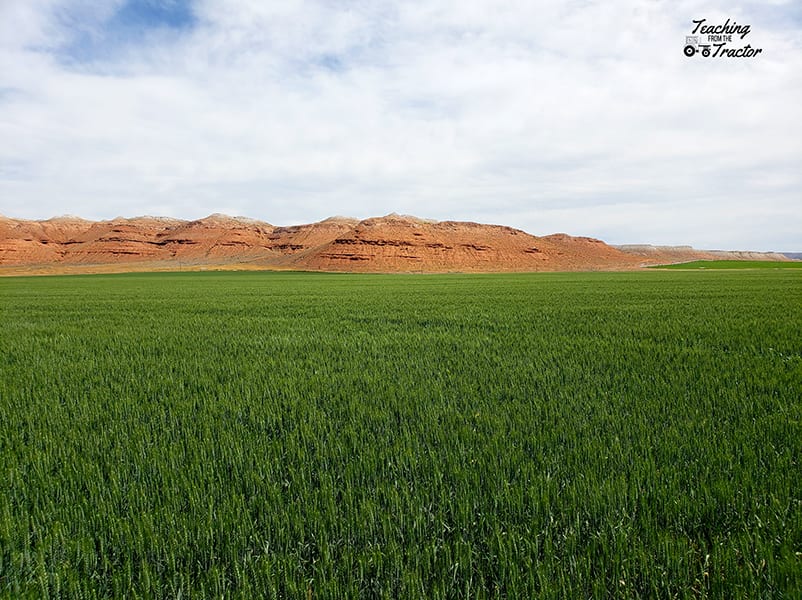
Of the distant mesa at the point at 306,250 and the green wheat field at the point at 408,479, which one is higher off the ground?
the distant mesa at the point at 306,250

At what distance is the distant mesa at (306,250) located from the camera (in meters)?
132

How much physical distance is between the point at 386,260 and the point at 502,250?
37958 millimetres

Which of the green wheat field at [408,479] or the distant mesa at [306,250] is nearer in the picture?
the green wheat field at [408,479]

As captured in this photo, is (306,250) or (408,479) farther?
(306,250)

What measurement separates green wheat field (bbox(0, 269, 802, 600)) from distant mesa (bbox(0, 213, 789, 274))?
11702 cm

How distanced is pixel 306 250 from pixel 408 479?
168 m

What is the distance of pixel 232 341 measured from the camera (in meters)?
12.8

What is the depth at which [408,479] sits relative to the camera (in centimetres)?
414

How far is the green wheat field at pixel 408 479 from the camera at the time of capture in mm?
2857

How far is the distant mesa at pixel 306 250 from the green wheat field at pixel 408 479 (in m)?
117

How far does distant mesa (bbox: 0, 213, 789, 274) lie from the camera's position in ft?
434

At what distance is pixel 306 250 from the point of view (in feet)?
551

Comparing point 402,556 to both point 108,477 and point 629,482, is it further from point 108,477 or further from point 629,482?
point 108,477

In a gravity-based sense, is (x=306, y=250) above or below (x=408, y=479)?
above
